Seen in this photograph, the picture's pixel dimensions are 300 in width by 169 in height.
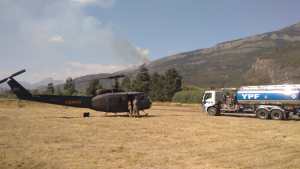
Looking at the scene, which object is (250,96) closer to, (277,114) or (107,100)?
(277,114)

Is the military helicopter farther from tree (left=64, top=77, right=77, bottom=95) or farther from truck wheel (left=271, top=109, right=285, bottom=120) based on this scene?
tree (left=64, top=77, right=77, bottom=95)

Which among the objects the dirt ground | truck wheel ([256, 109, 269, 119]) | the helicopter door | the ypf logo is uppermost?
the ypf logo

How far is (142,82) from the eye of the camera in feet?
311

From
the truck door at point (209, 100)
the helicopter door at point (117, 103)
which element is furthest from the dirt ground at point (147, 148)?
the truck door at point (209, 100)

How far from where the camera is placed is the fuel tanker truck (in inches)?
1244

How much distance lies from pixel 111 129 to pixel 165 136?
15.2ft

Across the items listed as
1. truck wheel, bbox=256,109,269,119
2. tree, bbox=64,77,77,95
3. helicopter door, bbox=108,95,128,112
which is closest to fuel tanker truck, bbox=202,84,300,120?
truck wheel, bbox=256,109,269,119

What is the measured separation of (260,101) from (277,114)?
200cm

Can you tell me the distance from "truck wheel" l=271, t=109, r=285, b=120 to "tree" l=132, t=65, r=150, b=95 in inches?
2462

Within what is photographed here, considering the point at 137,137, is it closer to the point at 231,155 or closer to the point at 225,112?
the point at 231,155

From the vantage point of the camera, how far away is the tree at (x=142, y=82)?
308ft

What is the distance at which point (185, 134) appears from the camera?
2062 centimetres

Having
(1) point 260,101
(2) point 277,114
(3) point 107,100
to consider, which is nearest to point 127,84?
(3) point 107,100

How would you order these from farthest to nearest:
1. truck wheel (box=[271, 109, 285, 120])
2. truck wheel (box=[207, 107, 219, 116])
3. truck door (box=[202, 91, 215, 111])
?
truck door (box=[202, 91, 215, 111]) < truck wheel (box=[207, 107, 219, 116]) < truck wheel (box=[271, 109, 285, 120])
